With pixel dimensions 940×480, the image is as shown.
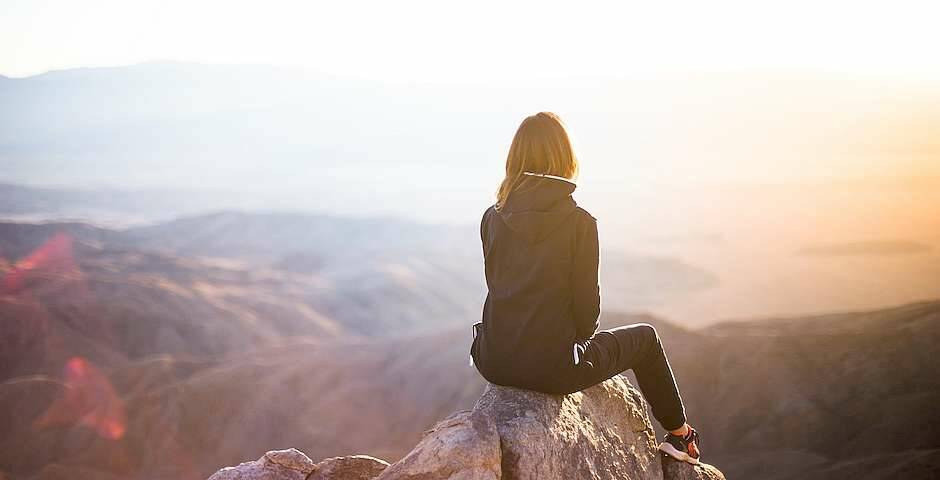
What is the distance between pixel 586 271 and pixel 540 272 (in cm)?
27

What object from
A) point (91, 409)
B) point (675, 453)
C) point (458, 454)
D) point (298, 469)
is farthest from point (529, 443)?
point (91, 409)

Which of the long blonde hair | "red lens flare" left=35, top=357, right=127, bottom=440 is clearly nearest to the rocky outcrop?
the long blonde hair

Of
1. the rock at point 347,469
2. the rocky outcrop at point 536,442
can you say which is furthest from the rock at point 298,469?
the rocky outcrop at point 536,442

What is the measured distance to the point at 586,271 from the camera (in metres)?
4.66

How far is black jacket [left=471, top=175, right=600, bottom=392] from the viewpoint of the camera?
461 centimetres

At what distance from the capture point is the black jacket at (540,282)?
4609mm

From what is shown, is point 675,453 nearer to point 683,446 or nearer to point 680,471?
point 683,446

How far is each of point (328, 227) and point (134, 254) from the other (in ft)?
235

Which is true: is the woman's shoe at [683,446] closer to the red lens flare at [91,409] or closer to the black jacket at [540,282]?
the black jacket at [540,282]

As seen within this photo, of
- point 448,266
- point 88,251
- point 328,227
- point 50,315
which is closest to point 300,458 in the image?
point 50,315

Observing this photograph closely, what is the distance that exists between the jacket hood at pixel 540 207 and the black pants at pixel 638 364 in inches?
34.7

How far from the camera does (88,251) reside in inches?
3533

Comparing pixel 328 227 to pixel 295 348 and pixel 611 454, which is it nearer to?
pixel 295 348

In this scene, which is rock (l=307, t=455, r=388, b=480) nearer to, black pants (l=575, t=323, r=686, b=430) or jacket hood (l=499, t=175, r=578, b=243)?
black pants (l=575, t=323, r=686, b=430)
